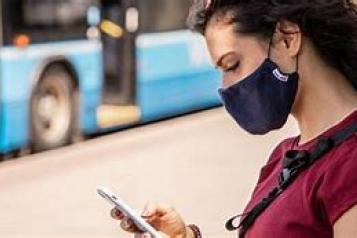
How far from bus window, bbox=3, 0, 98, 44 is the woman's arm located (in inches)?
267

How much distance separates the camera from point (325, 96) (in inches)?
69.7

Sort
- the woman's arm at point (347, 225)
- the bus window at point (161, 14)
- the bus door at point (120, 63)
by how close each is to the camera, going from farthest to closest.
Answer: the bus window at point (161, 14) < the bus door at point (120, 63) < the woman's arm at point (347, 225)

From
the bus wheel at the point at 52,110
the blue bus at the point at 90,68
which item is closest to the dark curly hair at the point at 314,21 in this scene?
the blue bus at the point at 90,68

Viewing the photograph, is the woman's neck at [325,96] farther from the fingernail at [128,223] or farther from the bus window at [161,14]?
the bus window at [161,14]

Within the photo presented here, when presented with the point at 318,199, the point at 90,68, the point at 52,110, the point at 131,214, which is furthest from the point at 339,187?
the point at 90,68

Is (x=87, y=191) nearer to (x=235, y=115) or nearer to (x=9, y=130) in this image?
(x=9, y=130)

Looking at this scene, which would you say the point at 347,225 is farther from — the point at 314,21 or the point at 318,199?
the point at 314,21

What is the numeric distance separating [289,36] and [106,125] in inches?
315

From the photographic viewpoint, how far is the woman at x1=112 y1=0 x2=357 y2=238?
1.70 m

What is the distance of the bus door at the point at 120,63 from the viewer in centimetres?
981

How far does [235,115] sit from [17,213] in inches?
203

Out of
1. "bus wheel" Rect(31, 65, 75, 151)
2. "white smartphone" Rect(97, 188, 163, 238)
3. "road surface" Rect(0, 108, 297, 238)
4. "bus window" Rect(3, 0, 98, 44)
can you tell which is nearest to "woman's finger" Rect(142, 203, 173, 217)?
"white smartphone" Rect(97, 188, 163, 238)

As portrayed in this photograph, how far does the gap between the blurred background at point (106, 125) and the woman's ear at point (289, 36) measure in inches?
180

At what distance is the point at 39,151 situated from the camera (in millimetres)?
8797
